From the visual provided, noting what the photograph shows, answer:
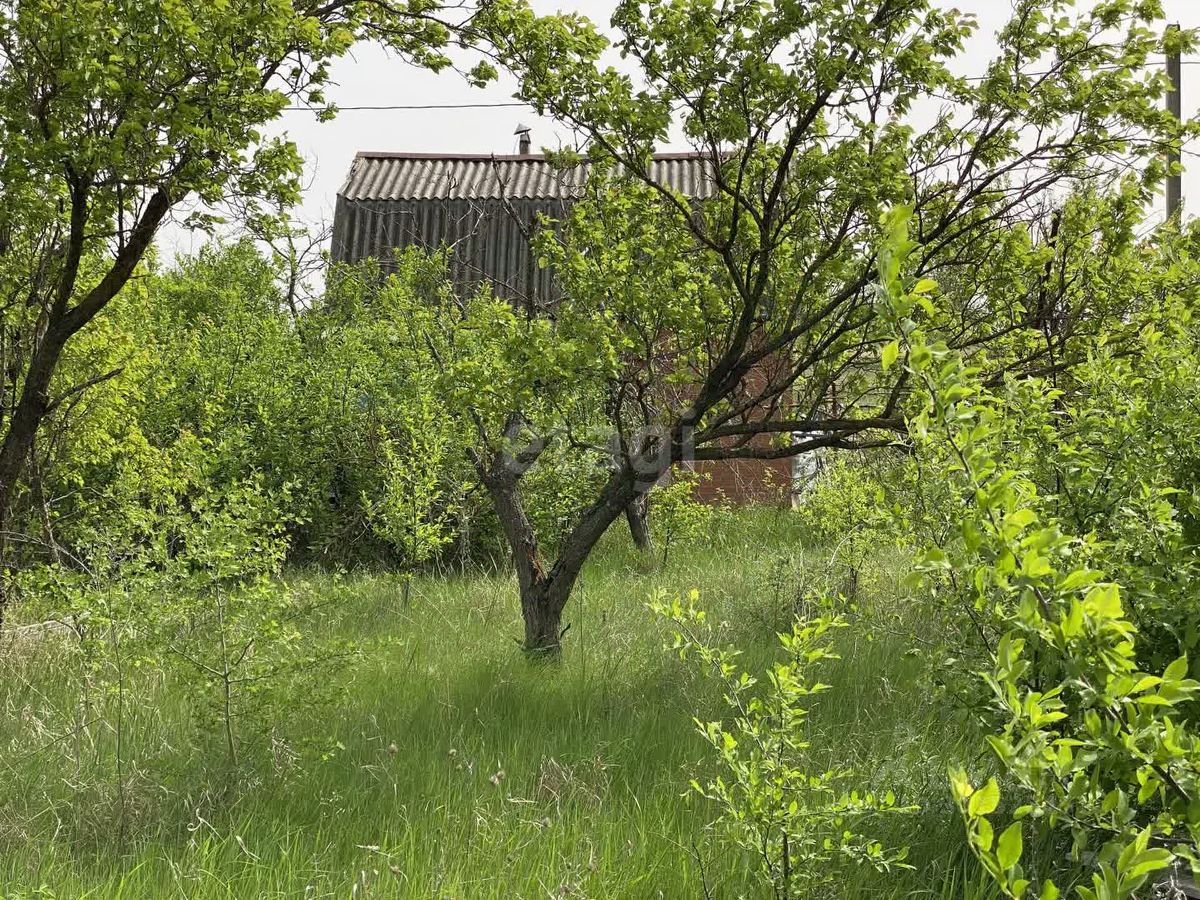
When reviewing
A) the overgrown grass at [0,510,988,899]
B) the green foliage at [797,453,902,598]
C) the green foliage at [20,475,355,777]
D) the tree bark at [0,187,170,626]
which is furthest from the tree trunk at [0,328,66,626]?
the green foliage at [797,453,902,598]

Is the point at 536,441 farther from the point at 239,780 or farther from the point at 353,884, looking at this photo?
the point at 353,884

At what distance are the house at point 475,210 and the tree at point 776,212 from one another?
226 inches

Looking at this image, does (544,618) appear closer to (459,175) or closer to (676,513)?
(676,513)

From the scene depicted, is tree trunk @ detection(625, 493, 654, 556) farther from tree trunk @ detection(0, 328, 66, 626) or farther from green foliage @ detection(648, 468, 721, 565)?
tree trunk @ detection(0, 328, 66, 626)

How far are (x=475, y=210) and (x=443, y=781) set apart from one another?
30.0ft

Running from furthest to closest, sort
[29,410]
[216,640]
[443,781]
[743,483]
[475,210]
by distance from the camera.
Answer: [743,483], [475,210], [29,410], [216,640], [443,781]

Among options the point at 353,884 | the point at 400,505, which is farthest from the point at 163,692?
the point at 400,505

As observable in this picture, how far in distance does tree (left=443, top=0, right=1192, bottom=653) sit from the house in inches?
226

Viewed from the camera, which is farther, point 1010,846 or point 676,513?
point 676,513

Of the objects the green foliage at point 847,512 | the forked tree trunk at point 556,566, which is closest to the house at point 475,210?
the green foliage at point 847,512

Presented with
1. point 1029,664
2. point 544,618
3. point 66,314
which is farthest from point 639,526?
point 1029,664

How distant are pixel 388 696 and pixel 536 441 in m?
1.93

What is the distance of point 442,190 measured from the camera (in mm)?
13961

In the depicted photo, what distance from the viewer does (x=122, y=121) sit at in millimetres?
4059
